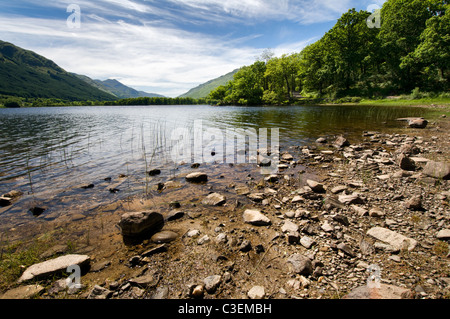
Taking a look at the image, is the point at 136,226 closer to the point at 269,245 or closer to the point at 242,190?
the point at 269,245

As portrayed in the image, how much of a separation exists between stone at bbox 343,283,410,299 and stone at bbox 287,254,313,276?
768 millimetres

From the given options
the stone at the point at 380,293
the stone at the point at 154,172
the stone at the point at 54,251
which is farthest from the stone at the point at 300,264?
the stone at the point at 154,172

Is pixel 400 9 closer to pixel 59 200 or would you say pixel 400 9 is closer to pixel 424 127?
pixel 424 127

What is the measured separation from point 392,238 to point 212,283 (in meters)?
4.69

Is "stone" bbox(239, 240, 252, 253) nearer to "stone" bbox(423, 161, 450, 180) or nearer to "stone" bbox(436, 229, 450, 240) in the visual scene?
"stone" bbox(436, 229, 450, 240)

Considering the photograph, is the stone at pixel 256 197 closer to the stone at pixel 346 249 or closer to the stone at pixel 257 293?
the stone at pixel 346 249

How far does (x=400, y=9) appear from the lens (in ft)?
195

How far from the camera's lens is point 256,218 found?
6215 mm

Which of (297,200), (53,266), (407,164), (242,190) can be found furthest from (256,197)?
(407,164)

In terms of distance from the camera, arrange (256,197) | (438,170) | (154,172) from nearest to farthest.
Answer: (256,197) → (438,170) → (154,172)

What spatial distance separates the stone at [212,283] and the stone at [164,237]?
6.43ft

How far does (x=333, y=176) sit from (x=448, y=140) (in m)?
12.5
